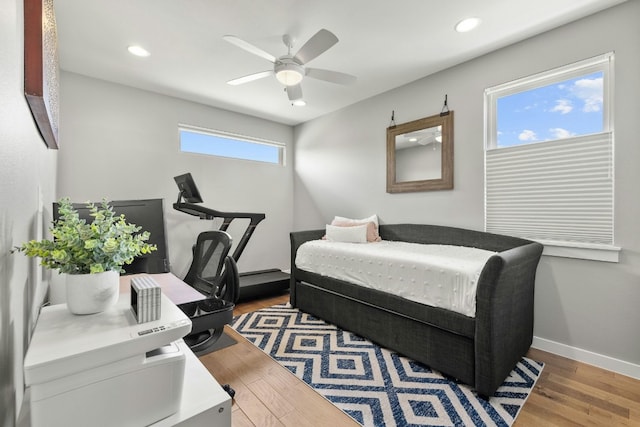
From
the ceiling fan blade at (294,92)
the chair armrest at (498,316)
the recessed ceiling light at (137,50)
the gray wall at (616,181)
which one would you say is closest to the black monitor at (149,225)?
the ceiling fan blade at (294,92)

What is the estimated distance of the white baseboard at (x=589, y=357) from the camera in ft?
6.38

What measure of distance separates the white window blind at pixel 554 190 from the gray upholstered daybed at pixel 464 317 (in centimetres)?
23

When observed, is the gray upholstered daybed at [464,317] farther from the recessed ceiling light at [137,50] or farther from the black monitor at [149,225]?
the recessed ceiling light at [137,50]

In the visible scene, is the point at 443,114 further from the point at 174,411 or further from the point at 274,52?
the point at 174,411

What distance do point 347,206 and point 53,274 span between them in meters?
3.16

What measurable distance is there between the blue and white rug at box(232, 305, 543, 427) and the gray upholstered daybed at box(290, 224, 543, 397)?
0.09 metres

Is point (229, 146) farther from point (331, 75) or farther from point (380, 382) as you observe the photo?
point (380, 382)

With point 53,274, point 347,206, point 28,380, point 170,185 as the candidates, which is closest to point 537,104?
point 347,206

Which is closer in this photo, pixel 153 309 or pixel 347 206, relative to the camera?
pixel 153 309

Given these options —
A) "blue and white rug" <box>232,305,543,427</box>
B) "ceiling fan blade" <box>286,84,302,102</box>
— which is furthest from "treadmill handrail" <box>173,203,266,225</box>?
"ceiling fan blade" <box>286,84,302,102</box>

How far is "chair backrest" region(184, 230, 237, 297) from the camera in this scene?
5.91ft

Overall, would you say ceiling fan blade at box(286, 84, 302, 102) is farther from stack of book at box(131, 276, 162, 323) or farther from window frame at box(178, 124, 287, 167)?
stack of book at box(131, 276, 162, 323)

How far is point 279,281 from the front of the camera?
146 inches

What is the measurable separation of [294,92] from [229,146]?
194 cm
